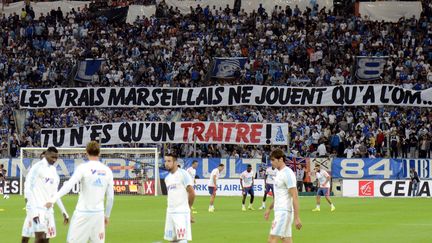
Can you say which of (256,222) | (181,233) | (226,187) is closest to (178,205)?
(181,233)

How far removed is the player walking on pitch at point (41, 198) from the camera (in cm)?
1867

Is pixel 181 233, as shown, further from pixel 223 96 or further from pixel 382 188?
pixel 223 96

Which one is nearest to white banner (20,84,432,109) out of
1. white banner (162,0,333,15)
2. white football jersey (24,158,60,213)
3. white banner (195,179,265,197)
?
white banner (195,179,265,197)

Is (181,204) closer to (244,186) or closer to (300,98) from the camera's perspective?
(244,186)

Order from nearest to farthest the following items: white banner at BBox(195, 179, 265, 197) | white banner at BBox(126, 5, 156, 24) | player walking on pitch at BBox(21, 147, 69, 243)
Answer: player walking on pitch at BBox(21, 147, 69, 243) → white banner at BBox(195, 179, 265, 197) → white banner at BBox(126, 5, 156, 24)

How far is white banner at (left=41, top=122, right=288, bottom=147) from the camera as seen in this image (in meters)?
55.1

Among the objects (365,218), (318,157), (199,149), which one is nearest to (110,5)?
(199,149)

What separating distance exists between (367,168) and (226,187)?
7.88 m

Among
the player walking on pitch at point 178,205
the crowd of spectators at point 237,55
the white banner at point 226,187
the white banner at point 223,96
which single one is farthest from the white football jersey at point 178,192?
the white banner at point 223,96

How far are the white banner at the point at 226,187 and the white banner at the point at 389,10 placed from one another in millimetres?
19061

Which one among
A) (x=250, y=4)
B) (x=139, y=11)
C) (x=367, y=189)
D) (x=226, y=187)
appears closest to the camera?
(x=367, y=189)

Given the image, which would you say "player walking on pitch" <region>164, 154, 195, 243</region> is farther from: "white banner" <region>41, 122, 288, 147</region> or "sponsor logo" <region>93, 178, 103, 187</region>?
"white banner" <region>41, 122, 288, 147</region>

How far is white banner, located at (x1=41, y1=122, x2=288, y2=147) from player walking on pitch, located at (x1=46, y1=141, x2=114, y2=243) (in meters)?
37.6

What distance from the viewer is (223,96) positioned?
59.1 meters
